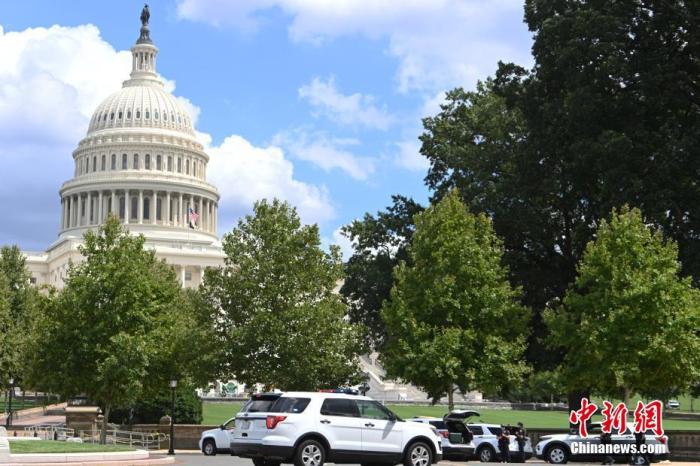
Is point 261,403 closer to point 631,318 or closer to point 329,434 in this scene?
point 329,434

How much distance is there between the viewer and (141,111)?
173250 millimetres

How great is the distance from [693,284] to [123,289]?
2546 centimetres

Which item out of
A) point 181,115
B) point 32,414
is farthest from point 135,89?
point 32,414

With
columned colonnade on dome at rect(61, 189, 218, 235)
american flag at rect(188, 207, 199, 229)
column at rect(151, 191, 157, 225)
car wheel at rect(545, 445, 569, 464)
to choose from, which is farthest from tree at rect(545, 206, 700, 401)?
columned colonnade on dome at rect(61, 189, 218, 235)

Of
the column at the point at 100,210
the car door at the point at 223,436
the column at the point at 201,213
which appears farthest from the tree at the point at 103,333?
the column at the point at 201,213

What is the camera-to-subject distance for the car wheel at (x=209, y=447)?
45000 mm

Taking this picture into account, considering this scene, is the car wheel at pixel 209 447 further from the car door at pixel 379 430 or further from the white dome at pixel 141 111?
the white dome at pixel 141 111

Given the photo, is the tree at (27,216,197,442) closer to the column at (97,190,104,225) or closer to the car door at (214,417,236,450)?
the car door at (214,417,236,450)

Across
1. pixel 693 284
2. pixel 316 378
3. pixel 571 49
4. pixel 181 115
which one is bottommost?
pixel 316 378

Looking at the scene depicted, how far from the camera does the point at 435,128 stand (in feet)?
211

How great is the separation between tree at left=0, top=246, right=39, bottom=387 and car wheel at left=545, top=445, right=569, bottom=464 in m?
34.4

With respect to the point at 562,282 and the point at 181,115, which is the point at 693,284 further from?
the point at 181,115

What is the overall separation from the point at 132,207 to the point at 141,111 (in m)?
15.5

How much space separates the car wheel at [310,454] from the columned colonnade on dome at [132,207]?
146 meters
